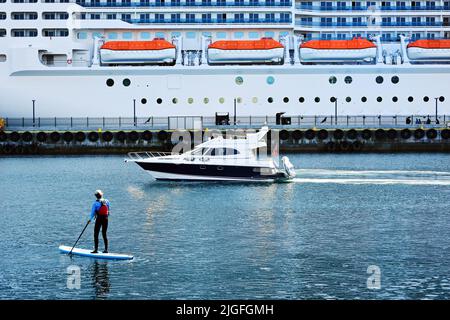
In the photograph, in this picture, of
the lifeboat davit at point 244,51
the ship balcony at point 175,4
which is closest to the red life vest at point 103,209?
the lifeboat davit at point 244,51

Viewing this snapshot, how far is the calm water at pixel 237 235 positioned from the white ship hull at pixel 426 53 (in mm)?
18212

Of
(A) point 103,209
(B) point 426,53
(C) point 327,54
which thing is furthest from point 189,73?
(A) point 103,209

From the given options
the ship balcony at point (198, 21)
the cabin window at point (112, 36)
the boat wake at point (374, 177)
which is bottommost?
the boat wake at point (374, 177)

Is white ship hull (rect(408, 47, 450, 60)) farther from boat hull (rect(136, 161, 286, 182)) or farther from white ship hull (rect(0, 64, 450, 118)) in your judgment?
boat hull (rect(136, 161, 286, 182))

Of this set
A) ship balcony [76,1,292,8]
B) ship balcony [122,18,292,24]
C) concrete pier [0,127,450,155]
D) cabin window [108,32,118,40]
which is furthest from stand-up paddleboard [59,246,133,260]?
ship balcony [76,1,292,8]

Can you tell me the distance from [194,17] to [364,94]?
13441 millimetres

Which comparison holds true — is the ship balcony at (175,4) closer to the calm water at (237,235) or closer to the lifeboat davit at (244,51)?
the lifeboat davit at (244,51)

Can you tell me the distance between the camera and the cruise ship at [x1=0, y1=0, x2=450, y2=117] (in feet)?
217

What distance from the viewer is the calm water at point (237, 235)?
2234 centimetres

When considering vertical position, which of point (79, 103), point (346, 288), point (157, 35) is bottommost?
point (346, 288)
